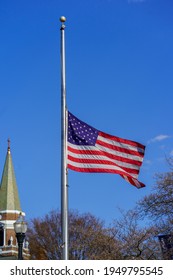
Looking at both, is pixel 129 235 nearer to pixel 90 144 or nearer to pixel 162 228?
pixel 162 228

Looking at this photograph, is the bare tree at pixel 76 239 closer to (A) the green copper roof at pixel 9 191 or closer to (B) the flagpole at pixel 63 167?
(A) the green copper roof at pixel 9 191

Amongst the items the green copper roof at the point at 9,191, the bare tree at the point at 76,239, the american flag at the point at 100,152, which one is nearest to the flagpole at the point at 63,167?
the american flag at the point at 100,152

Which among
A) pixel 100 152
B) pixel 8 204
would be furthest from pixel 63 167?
pixel 8 204

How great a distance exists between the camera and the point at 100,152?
52.5 ft

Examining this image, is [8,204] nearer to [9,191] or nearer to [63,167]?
[9,191]

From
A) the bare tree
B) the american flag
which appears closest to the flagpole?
the american flag

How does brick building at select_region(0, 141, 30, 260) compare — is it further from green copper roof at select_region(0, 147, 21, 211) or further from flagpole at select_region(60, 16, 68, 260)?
flagpole at select_region(60, 16, 68, 260)

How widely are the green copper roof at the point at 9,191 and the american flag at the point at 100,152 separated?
237ft

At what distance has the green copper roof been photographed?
87.4 m

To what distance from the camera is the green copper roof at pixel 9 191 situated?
87438 mm

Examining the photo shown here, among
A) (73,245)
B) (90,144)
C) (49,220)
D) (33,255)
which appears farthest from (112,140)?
(33,255)

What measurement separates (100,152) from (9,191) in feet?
238

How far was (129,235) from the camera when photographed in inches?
1711
